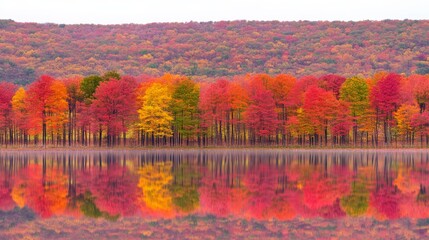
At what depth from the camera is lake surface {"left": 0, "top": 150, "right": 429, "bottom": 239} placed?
1119 inches

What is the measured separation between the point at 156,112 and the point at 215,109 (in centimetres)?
993

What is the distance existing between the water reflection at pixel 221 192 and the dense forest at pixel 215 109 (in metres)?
50.1

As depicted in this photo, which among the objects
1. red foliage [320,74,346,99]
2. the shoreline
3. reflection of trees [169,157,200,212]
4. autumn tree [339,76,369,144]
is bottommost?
the shoreline

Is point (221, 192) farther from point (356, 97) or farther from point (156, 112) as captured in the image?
point (356, 97)

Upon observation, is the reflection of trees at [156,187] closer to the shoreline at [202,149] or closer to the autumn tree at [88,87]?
the shoreline at [202,149]

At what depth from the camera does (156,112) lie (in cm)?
11031

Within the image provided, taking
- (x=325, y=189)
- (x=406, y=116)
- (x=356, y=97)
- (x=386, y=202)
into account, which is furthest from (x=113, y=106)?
(x=386, y=202)

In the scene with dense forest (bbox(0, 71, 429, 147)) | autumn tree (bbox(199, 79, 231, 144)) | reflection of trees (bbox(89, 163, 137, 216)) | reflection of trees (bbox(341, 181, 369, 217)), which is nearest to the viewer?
reflection of trees (bbox(341, 181, 369, 217))

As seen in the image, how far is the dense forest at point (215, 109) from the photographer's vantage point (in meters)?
110

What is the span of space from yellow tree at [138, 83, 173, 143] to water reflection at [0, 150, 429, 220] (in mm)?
49501

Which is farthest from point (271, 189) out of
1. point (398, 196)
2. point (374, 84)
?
point (374, 84)

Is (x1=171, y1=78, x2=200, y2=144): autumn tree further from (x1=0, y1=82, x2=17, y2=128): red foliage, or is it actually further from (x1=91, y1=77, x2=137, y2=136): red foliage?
(x1=0, y1=82, x2=17, y2=128): red foliage

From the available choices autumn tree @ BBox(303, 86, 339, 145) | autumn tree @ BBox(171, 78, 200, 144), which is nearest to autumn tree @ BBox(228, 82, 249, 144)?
autumn tree @ BBox(171, 78, 200, 144)

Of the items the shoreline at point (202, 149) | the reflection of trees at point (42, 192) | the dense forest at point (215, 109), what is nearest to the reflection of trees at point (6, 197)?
the reflection of trees at point (42, 192)
